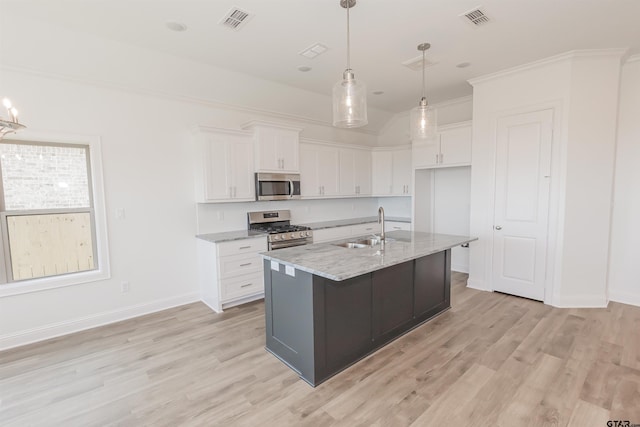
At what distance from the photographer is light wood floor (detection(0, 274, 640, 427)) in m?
2.01

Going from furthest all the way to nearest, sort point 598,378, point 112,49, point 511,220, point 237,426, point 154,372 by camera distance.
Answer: point 511,220, point 112,49, point 154,372, point 598,378, point 237,426

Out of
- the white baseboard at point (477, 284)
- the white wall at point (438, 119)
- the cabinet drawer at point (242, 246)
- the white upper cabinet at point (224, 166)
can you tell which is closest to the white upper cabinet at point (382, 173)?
the white wall at point (438, 119)

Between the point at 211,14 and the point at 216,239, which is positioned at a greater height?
the point at 211,14

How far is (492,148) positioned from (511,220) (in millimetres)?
1034

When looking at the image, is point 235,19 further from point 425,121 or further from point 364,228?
point 364,228

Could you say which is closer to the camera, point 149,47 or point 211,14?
point 211,14

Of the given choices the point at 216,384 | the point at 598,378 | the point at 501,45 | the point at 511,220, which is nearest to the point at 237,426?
the point at 216,384

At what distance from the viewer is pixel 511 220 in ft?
13.4

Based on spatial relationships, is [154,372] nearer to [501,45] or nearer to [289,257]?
[289,257]

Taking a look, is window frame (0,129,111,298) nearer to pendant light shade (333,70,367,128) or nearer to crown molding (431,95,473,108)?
pendant light shade (333,70,367,128)

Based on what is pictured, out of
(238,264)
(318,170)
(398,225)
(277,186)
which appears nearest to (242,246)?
(238,264)

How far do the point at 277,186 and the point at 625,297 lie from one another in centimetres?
484

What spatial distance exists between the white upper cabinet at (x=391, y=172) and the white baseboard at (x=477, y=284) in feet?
6.27

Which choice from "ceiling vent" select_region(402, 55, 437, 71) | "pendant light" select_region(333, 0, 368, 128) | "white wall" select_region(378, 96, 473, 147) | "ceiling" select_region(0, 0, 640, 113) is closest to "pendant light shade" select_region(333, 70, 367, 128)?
"pendant light" select_region(333, 0, 368, 128)
